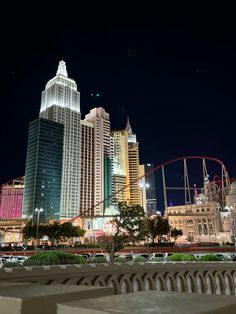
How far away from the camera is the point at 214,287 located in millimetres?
36156

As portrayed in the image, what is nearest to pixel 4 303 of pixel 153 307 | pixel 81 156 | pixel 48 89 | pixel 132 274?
pixel 153 307

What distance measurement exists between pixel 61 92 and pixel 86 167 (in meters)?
48.4

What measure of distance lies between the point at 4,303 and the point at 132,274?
94.9 ft

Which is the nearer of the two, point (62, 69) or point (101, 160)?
point (101, 160)

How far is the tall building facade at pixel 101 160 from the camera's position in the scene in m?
179

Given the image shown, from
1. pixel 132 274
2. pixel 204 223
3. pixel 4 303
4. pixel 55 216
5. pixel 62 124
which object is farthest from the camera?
pixel 62 124

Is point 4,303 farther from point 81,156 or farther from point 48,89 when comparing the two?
point 48,89

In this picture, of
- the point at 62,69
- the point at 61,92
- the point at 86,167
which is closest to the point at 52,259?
the point at 86,167

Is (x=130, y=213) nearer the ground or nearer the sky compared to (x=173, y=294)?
nearer the sky

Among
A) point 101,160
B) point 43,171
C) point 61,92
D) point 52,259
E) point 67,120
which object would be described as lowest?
point 52,259

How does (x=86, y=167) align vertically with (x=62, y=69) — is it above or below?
below

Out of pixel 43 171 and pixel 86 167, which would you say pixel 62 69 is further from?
pixel 43 171

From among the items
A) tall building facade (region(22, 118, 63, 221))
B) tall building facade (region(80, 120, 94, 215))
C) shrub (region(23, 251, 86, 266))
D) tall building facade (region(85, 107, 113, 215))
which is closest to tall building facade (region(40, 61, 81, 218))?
tall building facade (region(22, 118, 63, 221))

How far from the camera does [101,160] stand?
18550 cm
